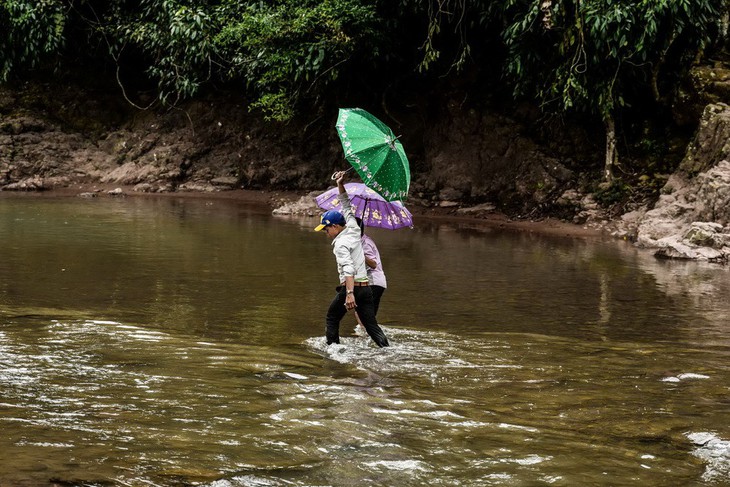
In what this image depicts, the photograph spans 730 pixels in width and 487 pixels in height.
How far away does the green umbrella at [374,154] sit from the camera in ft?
20.5

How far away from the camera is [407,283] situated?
32.5 feet

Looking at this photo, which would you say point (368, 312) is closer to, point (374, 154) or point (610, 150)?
point (374, 154)

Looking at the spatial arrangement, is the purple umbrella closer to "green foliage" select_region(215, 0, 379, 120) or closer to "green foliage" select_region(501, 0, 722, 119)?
"green foliage" select_region(501, 0, 722, 119)

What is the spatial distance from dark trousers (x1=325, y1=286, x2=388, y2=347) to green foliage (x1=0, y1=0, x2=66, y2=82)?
50.5ft

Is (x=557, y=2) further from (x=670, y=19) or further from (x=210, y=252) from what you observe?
(x=210, y=252)

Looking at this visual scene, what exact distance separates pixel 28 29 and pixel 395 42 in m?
8.53

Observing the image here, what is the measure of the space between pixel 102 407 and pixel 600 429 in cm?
261

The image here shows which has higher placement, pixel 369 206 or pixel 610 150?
pixel 610 150

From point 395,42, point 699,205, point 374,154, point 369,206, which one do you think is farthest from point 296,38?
point 374,154

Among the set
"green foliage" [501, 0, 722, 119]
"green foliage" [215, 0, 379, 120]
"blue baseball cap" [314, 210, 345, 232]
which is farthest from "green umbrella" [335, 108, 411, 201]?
"green foliage" [215, 0, 379, 120]

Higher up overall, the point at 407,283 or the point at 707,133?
the point at 707,133

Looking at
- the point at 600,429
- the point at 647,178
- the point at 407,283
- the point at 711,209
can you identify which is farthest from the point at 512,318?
the point at 647,178

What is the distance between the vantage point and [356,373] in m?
5.83

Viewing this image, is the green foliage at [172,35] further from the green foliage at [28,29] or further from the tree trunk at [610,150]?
the tree trunk at [610,150]
